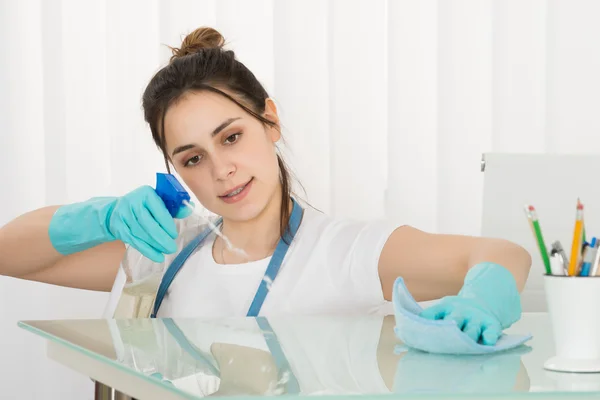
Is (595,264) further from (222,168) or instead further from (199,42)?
(199,42)

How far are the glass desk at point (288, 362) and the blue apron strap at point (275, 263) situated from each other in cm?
Result: 38

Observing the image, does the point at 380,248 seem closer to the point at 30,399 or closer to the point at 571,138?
the point at 571,138

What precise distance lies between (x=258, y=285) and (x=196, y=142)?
0.98ft

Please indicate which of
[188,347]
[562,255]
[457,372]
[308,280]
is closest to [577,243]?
[562,255]

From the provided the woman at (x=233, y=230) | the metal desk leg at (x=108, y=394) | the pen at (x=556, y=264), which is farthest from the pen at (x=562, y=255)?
the woman at (x=233, y=230)

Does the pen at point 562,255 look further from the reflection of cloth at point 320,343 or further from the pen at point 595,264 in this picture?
the reflection of cloth at point 320,343

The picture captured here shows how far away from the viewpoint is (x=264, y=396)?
1.94 ft

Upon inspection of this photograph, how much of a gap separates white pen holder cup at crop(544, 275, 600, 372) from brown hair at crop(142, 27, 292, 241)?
2.95 feet

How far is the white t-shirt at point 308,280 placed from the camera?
4.94ft

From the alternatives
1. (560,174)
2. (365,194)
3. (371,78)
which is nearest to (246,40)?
(371,78)

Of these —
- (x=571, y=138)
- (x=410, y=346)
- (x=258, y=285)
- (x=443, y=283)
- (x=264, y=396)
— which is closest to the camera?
(x=264, y=396)

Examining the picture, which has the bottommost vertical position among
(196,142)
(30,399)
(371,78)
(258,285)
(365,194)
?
(30,399)

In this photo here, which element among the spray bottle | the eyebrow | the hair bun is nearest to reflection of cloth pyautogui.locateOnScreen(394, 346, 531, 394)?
the spray bottle

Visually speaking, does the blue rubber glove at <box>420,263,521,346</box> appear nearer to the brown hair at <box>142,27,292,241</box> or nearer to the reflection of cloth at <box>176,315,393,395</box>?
the reflection of cloth at <box>176,315,393,395</box>
